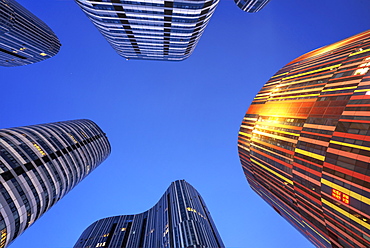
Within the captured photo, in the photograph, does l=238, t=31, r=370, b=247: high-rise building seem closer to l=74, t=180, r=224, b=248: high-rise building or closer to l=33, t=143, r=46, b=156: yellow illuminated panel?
l=74, t=180, r=224, b=248: high-rise building

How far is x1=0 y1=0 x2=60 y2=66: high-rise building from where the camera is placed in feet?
353

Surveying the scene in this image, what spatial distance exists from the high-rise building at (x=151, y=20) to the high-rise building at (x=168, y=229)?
356 feet

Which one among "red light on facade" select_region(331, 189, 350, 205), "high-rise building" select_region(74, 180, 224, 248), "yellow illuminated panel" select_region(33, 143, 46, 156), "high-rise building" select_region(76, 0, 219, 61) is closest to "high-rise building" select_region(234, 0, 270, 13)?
"high-rise building" select_region(76, 0, 219, 61)

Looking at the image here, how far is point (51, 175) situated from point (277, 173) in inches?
3568

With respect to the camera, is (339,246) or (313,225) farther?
(313,225)

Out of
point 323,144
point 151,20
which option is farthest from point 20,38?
point 323,144

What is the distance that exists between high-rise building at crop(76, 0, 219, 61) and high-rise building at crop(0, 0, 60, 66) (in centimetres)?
8063

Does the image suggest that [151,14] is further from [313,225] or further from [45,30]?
[45,30]

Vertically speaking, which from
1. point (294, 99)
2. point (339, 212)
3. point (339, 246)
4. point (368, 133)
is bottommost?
point (339, 246)

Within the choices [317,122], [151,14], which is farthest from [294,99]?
[151,14]

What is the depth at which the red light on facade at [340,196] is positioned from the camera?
43066 millimetres

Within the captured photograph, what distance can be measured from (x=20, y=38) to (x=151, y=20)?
115762 mm

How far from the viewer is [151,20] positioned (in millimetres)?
63875

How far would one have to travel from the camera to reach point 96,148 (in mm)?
114375
